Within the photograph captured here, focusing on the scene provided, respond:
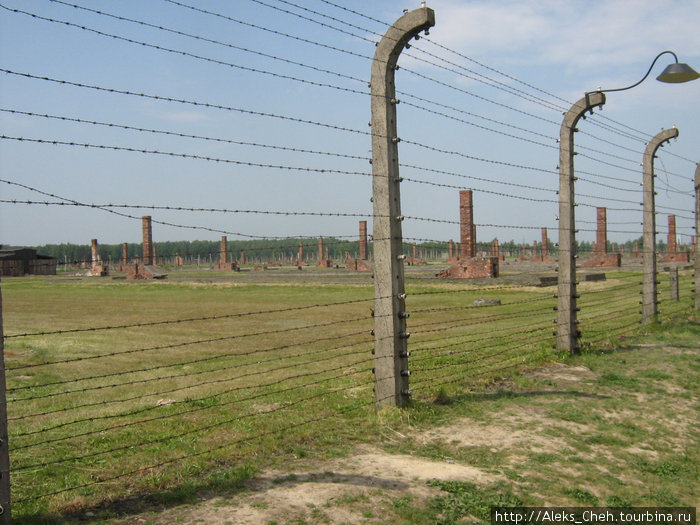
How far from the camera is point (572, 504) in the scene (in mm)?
4293

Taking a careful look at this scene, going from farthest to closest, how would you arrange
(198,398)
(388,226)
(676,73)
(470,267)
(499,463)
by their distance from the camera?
1. (470,267)
2. (676,73)
3. (198,398)
4. (388,226)
5. (499,463)

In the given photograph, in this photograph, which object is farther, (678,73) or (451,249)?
(451,249)

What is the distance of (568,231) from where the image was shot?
9188 mm

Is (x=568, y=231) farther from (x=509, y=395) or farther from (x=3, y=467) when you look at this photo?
(x=3, y=467)

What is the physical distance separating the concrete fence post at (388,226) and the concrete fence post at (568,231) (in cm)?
410

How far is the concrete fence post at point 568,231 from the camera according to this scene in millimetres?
9078

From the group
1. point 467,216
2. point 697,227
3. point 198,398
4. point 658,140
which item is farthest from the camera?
point 467,216

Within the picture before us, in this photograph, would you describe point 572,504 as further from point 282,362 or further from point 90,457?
point 282,362

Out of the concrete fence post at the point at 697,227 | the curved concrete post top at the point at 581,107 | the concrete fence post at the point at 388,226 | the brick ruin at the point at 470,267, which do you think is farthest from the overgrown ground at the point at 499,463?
the brick ruin at the point at 470,267

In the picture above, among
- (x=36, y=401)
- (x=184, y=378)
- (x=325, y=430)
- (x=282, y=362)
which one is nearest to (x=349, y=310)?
(x=282, y=362)

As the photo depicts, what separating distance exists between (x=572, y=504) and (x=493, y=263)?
2649 cm

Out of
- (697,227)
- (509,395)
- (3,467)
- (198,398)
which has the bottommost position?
(198,398)

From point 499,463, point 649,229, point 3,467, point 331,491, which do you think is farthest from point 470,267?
point 3,467

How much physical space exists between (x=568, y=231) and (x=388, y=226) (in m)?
4.45
